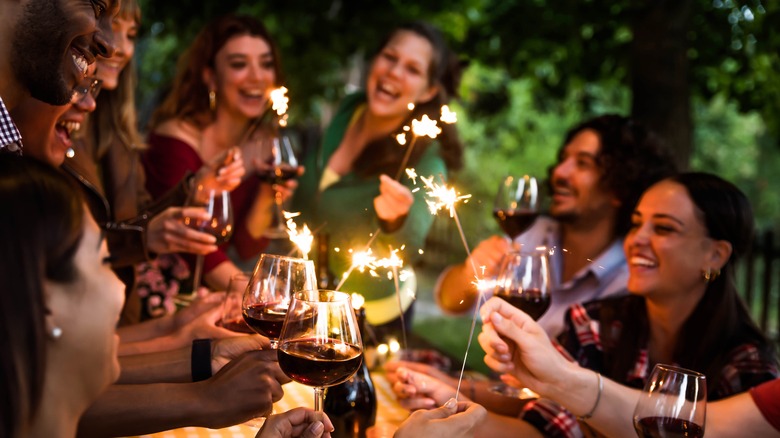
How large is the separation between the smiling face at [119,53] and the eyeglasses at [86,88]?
0.41 meters

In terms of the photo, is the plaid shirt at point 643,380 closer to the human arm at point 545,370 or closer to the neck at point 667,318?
the neck at point 667,318

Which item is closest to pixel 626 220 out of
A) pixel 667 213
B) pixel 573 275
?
pixel 573 275

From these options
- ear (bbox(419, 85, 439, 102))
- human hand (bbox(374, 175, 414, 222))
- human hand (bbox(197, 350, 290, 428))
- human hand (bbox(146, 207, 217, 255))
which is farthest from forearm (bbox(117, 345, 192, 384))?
ear (bbox(419, 85, 439, 102))

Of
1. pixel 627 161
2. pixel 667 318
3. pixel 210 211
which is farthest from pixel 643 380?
pixel 210 211

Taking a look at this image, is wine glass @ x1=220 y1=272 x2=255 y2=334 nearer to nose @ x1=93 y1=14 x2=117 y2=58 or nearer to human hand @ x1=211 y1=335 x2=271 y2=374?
human hand @ x1=211 y1=335 x2=271 y2=374

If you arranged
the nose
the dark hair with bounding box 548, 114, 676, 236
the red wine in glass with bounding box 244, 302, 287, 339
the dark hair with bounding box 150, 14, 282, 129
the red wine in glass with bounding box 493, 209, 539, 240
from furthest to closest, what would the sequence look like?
the dark hair with bounding box 150, 14, 282, 129, the dark hair with bounding box 548, 114, 676, 236, the red wine in glass with bounding box 493, 209, 539, 240, the nose, the red wine in glass with bounding box 244, 302, 287, 339

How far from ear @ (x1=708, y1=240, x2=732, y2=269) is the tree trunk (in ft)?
5.91

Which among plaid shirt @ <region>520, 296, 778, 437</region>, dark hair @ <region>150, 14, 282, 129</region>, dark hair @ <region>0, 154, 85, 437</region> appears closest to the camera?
dark hair @ <region>0, 154, 85, 437</region>

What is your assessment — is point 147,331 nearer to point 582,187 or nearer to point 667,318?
point 667,318

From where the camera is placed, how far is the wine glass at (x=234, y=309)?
6.41 ft

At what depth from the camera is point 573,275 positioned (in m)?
3.50

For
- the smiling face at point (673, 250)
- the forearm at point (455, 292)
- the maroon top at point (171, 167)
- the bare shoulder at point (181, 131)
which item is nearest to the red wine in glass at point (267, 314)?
the smiling face at point (673, 250)

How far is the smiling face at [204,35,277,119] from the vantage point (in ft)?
12.0

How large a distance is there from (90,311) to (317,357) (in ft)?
1.77
